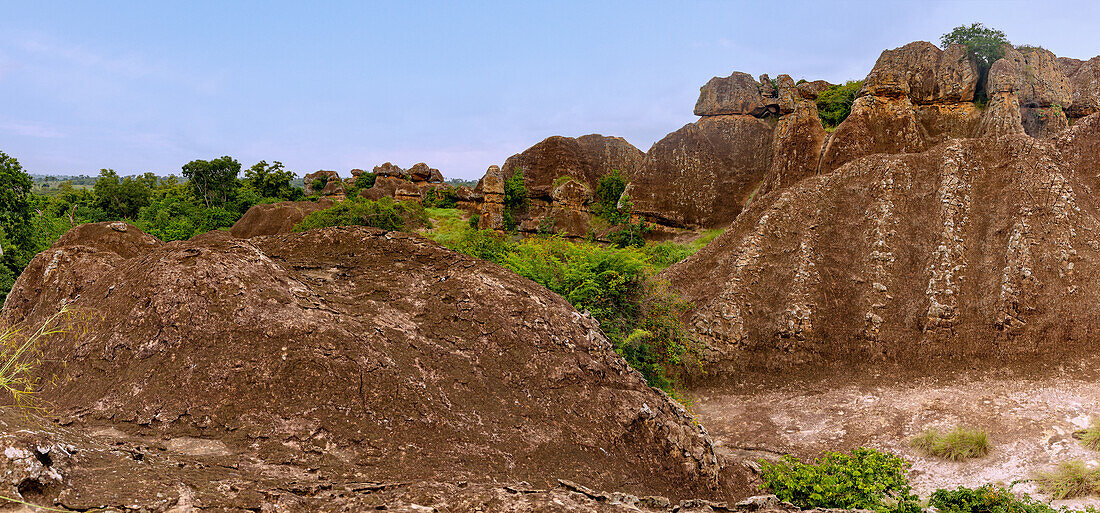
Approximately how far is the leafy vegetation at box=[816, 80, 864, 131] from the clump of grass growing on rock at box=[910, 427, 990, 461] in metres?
21.2

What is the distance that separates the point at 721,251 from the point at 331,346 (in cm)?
1570

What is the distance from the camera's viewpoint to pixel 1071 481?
873 cm

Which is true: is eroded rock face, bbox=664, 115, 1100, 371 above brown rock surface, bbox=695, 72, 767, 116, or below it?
below

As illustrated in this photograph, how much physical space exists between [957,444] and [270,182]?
194 feet

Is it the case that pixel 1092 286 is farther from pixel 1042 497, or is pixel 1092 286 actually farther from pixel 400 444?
pixel 400 444

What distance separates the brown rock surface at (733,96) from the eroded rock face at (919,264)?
1493 centimetres

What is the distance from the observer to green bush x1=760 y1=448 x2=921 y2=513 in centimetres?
688

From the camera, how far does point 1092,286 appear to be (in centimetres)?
1416

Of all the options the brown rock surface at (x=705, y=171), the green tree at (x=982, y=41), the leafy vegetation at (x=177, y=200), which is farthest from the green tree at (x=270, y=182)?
the green tree at (x=982, y=41)

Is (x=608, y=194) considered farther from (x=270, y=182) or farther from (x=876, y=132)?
(x=270, y=182)

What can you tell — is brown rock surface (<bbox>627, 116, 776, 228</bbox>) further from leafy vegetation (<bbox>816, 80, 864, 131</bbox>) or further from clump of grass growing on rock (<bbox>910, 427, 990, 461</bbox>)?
clump of grass growing on rock (<bbox>910, 427, 990, 461</bbox>)

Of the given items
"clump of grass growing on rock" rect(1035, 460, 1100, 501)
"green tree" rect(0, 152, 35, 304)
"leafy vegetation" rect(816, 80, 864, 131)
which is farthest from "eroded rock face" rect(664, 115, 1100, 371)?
"green tree" rect(0, 152, 35, 304)

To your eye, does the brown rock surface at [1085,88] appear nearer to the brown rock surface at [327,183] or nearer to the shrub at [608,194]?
the shrub at [608,194]

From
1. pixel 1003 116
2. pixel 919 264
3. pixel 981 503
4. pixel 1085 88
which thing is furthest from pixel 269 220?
pixel 1085 88
